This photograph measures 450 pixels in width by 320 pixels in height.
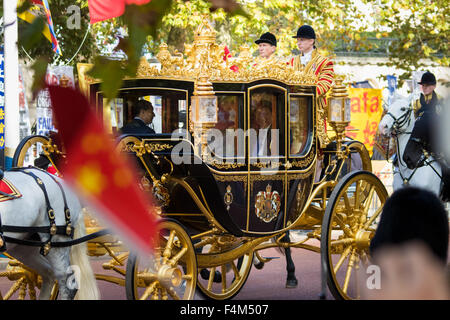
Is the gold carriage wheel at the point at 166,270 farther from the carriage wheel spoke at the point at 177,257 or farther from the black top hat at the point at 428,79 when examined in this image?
the black top hat at the point at 428,79

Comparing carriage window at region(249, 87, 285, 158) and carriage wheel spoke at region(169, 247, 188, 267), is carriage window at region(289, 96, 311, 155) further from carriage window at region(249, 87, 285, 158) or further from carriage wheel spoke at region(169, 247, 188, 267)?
carriage wheel spoke at region(169, 247, 188, 267)

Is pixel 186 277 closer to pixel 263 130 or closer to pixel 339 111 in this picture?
pixel 263 130

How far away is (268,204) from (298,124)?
872 millimetres

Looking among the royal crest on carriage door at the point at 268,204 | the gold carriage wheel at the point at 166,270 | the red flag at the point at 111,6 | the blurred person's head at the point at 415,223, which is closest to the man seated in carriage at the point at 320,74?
the royal crest on carriage door at the point at 268,204

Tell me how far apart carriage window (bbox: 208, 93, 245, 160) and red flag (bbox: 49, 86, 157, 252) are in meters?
4.91

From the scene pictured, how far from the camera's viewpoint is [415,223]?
1.72 metres

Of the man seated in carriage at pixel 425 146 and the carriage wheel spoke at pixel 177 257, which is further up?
the man seated in carriage at pixel 425 146

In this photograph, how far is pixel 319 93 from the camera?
7121 millimetres

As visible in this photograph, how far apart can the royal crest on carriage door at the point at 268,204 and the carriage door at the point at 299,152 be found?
146 millimetres

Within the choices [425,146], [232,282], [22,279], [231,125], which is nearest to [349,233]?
[232,282]

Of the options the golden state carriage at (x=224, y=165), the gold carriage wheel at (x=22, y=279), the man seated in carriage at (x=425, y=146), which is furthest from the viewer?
the man seated in carriage at (x=425, y=146)

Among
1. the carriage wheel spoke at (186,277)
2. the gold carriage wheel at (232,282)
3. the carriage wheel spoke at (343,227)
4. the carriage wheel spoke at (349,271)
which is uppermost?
the carriage wheel spoke at (343,227)

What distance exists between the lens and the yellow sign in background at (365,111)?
16.0m
